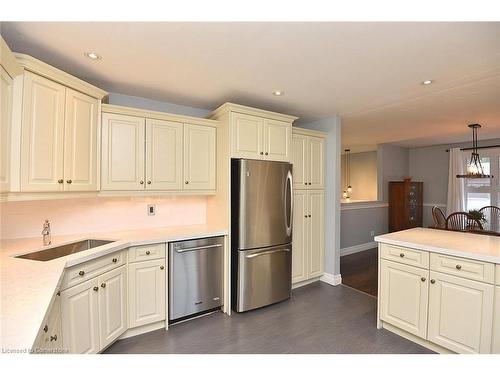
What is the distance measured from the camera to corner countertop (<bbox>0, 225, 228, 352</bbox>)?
82 centimetres

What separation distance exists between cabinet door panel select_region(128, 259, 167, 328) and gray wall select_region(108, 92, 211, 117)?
1.68 metres

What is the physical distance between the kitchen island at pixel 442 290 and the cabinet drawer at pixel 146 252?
202cm

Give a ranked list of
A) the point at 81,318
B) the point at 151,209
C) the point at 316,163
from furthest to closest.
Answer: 1. the point at 316,163
2. the point at 151,209
3. the point at 81,318

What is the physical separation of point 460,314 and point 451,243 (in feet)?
1.73

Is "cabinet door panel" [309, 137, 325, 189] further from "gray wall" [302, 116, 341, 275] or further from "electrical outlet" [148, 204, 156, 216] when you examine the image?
"electrical outlet" [148, 204, 156, 216]

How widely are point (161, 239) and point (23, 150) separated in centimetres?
116

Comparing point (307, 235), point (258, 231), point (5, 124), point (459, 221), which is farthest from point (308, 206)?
point (459, 221)

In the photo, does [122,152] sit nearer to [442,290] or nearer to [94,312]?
[94,312]

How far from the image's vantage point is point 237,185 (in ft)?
8.30

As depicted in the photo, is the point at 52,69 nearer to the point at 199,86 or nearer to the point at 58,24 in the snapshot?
the point at 58,24

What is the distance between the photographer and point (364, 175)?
7027 millimetres

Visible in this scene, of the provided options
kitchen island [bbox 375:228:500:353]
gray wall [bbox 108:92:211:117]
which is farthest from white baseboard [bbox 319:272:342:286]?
gray wall [bbox 108:92:211:117]

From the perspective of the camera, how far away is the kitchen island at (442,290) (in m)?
1.66
